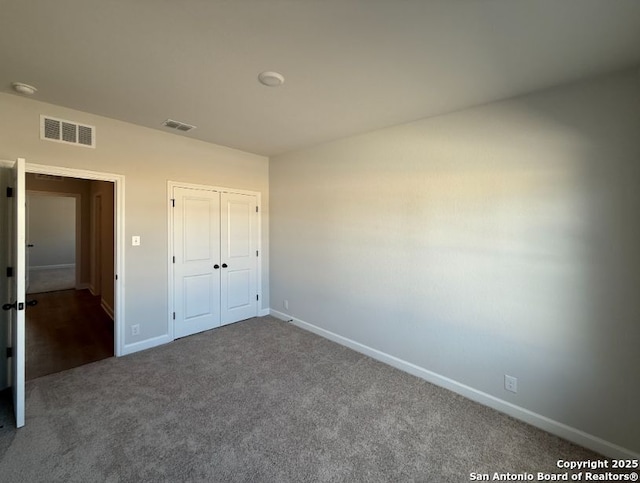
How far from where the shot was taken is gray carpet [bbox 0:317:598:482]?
1.75 m

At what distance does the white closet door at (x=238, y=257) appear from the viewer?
13.8 feet

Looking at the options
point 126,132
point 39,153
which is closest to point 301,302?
point 126,132

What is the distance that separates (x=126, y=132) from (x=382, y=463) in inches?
157

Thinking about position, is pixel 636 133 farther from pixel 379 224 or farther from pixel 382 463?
pixel 382 463

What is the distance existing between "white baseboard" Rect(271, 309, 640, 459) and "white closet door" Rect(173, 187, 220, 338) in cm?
192

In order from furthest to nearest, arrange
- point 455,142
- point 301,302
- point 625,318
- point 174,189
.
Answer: point 301,302, point 174,189, point 455,142, point 625,318

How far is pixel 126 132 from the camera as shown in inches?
124

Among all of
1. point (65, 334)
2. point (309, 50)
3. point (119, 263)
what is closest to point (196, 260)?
point (119, 263)

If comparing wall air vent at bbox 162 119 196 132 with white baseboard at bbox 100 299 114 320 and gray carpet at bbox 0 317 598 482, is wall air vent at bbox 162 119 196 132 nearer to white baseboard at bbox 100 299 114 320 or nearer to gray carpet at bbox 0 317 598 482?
gray carpet at bbox 0 317 598 482

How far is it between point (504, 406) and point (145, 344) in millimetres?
3848

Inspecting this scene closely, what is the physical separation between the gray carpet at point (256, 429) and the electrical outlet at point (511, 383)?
23 centimetres

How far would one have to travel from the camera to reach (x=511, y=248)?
233cm

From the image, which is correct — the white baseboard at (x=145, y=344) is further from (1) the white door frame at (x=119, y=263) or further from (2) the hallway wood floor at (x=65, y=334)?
(2) the hallway wood floor at (x=65, y=334)

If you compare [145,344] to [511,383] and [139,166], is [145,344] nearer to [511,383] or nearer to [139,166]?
[139,166]
